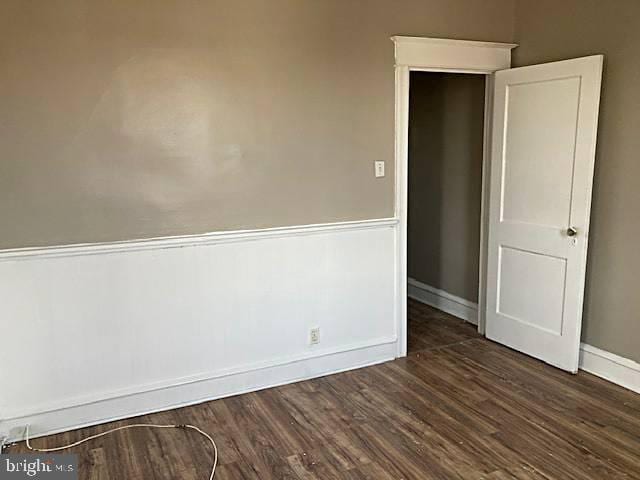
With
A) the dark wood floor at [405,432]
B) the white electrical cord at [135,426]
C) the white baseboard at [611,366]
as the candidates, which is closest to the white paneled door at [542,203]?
the white baseboard at [611,366]

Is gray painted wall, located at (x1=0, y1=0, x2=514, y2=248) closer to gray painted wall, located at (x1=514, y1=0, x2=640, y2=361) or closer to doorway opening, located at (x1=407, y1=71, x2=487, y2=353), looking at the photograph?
gray painted wall, located at (x1=514, y1=0, x2=640, y2=361)

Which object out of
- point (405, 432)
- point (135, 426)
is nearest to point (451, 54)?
point (405, 432)

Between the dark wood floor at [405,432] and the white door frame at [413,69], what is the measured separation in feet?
2.09

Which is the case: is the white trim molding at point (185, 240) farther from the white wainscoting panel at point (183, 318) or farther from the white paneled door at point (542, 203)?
the white paneled door at point (542, 203)

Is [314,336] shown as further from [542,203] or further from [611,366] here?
[611,366]

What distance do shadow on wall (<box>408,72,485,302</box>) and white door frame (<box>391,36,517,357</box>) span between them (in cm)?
36

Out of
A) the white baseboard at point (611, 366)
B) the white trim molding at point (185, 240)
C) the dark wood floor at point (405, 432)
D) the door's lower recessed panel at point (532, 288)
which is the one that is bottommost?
the dark wood floor at point (405, 432)

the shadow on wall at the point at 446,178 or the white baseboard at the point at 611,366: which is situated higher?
the shadow on wall at the point at 446,178

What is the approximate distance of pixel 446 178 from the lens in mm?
4695

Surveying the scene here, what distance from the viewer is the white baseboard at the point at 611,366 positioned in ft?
10.8

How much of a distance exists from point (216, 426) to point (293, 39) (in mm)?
2231

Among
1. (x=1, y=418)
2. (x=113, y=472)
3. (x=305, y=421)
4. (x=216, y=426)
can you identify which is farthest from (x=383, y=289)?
(x=1, y=418)

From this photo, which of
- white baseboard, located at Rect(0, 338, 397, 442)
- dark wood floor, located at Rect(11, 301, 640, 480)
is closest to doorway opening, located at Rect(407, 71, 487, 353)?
white baseboard, located at Rect(0, 338, 397, 442)

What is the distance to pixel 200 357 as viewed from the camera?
127 inches
